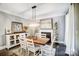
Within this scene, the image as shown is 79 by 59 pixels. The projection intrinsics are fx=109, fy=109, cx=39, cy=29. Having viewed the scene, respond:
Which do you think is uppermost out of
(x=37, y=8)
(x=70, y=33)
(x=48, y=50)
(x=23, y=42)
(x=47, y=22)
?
(x=37, y=8)

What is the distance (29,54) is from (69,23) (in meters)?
0.79

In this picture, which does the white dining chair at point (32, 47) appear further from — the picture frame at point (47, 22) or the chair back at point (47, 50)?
the picture frame at point (47, 22)

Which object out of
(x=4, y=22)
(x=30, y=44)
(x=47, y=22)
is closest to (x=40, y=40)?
(x=30, y=44)

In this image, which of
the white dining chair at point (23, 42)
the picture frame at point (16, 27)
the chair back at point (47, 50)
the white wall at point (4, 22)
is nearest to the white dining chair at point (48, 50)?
the chair back at point (47, 50)

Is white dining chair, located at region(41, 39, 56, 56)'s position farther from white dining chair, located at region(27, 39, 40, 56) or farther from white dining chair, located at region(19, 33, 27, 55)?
white dining chair, located at region(19, 33, 27, 55)

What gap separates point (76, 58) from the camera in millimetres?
1691

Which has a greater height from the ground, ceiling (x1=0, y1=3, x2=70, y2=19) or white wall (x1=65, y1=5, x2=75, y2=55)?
ceiling (x1=0, y1=3, x2=70, y2=19)

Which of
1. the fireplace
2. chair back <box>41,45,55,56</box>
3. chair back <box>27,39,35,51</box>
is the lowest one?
chair back <box>41,45,55,56</box>

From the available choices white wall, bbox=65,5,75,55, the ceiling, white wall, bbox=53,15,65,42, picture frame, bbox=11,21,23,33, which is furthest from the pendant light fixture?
white wall, bbox=65,5,75,55

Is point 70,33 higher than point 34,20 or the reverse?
the reverse

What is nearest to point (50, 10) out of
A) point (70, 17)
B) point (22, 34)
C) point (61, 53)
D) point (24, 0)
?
point (70, 17)

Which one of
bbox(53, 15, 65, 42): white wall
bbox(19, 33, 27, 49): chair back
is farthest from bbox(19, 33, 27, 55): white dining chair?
bbox(53, 15, 65, 42): white wall

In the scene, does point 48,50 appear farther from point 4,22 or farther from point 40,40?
point 4,22

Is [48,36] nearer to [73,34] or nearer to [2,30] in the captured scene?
[73,34]
